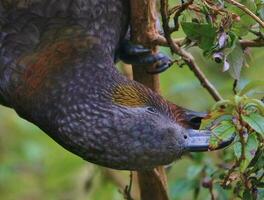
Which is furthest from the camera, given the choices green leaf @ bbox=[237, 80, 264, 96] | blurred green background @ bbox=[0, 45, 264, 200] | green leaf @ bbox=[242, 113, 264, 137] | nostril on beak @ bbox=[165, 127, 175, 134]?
blurred green background @ bbox=[0, 45, 264, 200]

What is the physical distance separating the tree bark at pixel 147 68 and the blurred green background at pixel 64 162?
0.88 meters

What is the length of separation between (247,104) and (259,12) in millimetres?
352

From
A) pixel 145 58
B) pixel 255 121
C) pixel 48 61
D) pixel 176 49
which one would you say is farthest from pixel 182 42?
pixel 255 121

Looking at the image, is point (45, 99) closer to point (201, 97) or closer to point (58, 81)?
point (58, 81)

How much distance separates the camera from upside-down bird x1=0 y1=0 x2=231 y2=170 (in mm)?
2945

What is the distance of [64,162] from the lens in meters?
4.68

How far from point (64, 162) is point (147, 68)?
1.56m

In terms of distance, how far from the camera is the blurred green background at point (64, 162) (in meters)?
4.47

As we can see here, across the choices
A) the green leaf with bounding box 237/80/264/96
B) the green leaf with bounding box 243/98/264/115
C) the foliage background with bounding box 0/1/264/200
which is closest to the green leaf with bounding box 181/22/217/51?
the green leaf with bounding box 237/80/264/96

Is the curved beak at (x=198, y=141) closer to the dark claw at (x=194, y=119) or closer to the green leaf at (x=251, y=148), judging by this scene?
the dark claw at (x=194, y=119)

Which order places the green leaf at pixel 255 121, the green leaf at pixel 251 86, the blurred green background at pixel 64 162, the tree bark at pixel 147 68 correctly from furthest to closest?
the blurred green background at pixel 64 162, the tree bark at pixel 147 68, the green leaf at pixel 251 86, the green leaf at pixel 255 121

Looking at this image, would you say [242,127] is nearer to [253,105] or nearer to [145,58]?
[253,105]

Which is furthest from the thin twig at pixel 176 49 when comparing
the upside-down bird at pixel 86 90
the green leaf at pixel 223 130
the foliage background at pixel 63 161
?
the foliage background at pixel 63 161

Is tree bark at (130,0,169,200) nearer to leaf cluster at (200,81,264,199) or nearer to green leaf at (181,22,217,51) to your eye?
green leaf at (181,22,217,51)
